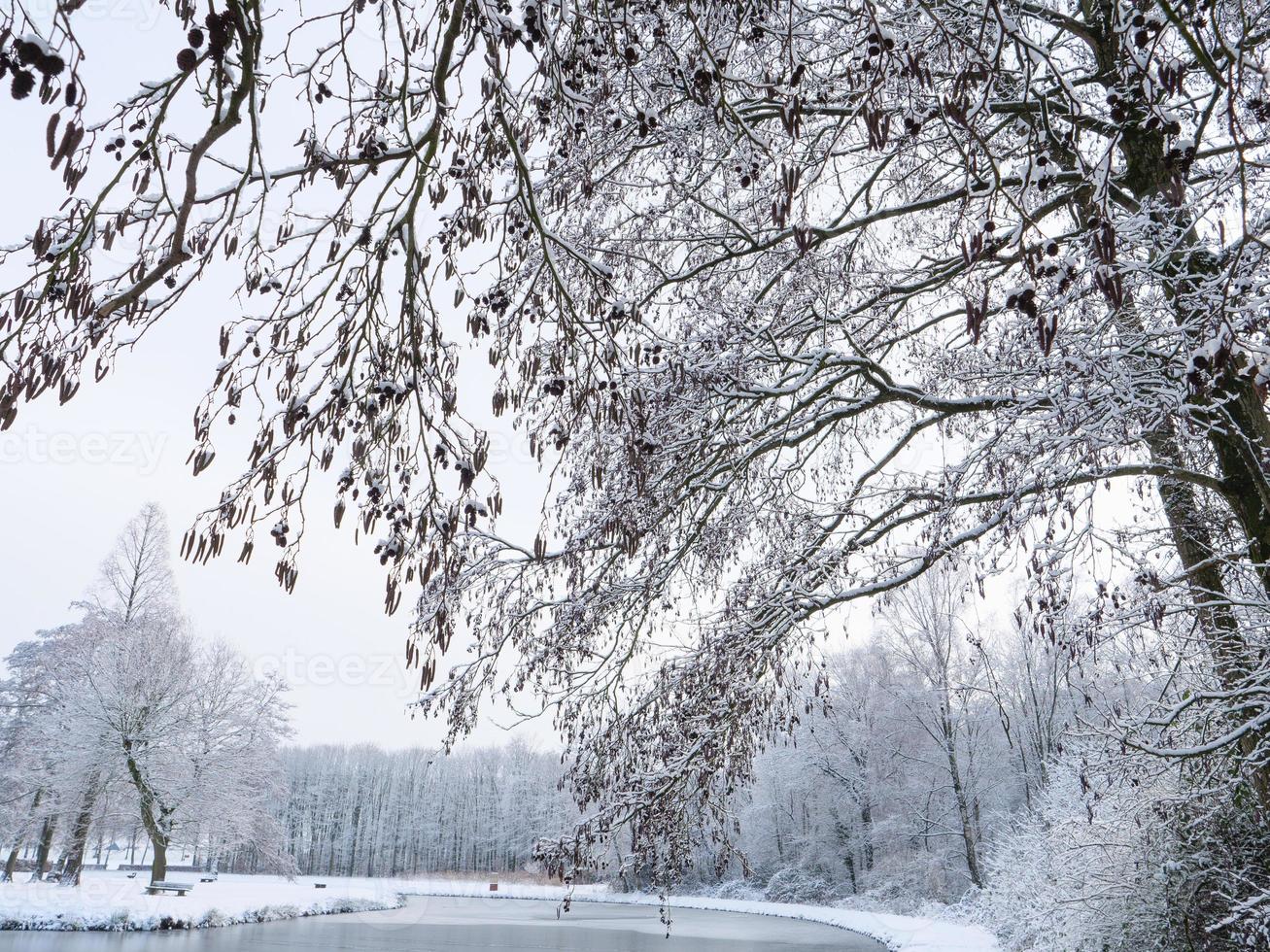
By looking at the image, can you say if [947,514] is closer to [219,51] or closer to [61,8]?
[219,51]

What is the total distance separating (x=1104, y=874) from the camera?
28.3ft

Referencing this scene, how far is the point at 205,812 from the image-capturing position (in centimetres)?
2128

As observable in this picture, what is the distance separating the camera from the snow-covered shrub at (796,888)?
31125mm

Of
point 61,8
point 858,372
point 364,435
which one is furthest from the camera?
point 858,372

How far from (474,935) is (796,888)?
16209mm

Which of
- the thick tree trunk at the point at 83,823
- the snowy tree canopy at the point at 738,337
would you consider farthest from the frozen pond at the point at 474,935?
the snowy tree canopy at the point at 738,337

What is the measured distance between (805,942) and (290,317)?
2030 cm

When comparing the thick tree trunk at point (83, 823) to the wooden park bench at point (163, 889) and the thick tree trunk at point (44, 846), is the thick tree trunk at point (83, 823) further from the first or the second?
the thick tree trunk at point (44, 846)

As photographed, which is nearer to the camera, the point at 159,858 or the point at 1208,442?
the point at 1208,442

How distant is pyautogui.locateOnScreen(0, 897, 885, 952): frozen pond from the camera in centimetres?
1512

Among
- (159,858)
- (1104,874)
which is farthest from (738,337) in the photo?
(159,858)

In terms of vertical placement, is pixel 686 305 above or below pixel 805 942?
above

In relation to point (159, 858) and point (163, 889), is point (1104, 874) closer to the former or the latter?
point (163, 889)

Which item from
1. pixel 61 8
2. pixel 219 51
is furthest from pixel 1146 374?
pixel 61 8
